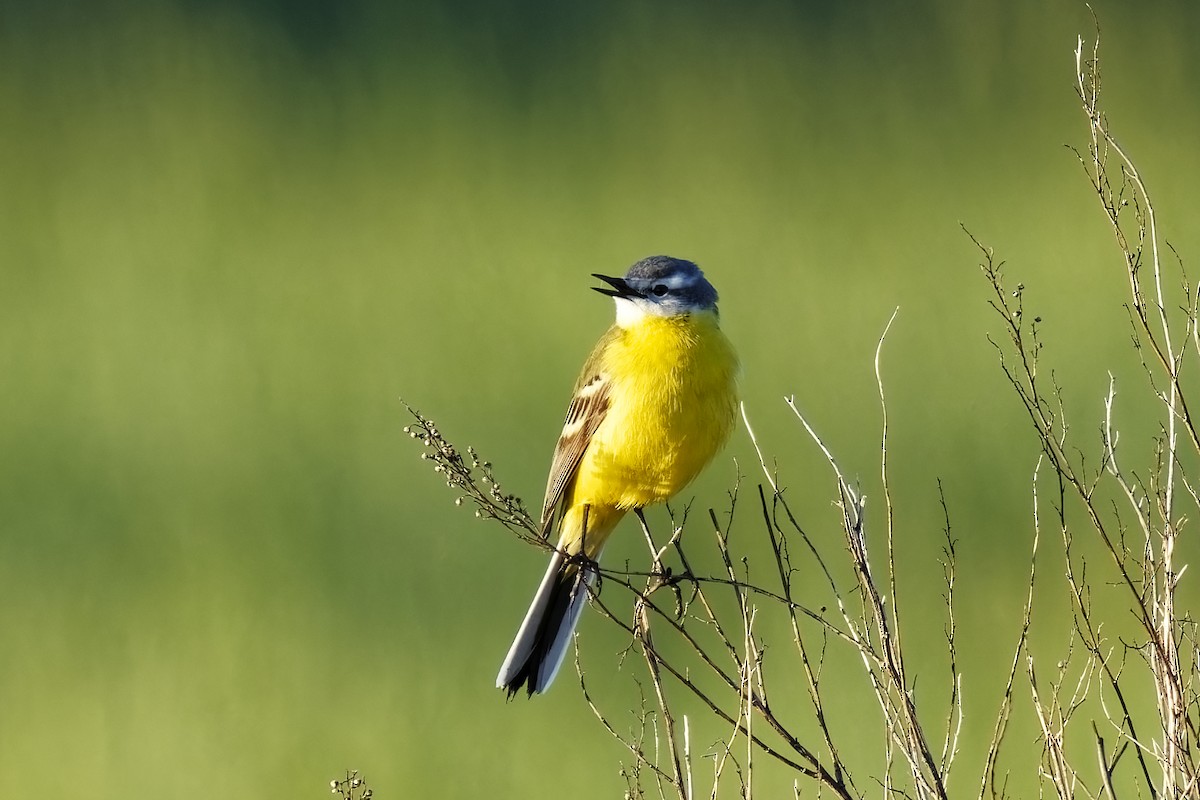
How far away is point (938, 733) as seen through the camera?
5203 mm

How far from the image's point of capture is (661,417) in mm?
4113

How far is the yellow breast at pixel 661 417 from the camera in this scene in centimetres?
412

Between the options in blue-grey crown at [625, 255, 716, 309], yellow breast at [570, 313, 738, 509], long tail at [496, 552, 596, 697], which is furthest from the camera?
blue-grey crown at [625, 255, 716, 309]

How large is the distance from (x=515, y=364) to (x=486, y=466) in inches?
148

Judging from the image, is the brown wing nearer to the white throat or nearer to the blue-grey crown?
the white throat

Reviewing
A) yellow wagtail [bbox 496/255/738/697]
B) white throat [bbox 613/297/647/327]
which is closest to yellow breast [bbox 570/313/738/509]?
yellow wagtail [bbox 496/255/738/697]

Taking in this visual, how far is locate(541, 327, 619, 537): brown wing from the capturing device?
4340 mm

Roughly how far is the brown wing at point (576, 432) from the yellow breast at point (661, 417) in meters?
0.04

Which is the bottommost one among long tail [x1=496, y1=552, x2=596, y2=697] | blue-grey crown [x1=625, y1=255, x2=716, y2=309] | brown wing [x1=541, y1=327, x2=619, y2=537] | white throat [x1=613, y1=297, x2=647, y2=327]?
long tail [x1=496, y1=552, x2=596, y2=697]

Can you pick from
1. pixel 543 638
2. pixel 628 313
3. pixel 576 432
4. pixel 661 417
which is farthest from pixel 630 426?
pixel 543 638

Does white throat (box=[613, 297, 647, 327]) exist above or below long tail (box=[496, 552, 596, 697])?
A: above

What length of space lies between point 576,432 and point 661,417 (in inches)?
14.7

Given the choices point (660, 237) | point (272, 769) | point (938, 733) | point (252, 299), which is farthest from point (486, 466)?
point (252, 299)

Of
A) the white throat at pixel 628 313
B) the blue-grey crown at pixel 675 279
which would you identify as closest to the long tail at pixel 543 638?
the white throat at pixel 628 313
